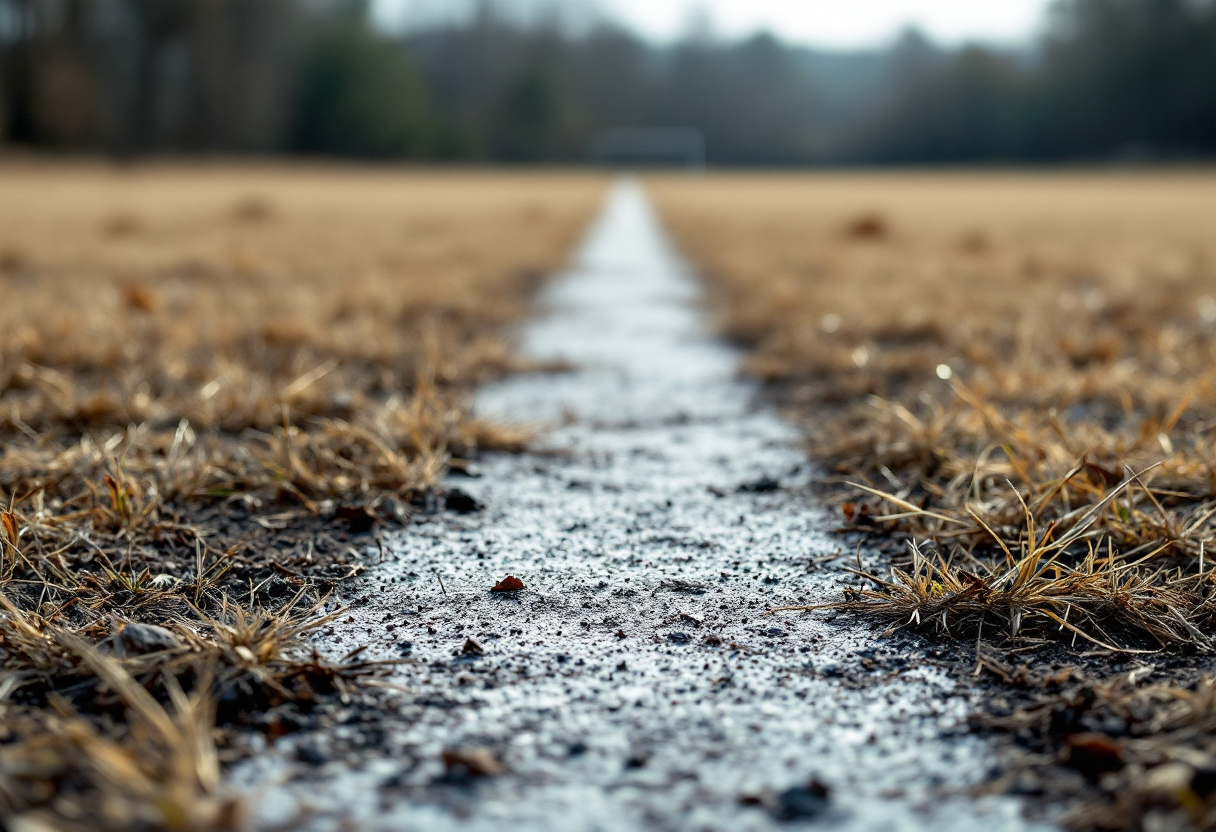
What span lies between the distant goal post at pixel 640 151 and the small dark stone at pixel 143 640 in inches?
2712

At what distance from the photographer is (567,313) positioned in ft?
19.1

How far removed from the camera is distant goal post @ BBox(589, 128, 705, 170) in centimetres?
6838

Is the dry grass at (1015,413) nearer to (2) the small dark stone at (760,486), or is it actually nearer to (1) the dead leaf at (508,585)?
(2) the small dark stone at (760,486)

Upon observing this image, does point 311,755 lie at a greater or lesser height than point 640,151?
lesser

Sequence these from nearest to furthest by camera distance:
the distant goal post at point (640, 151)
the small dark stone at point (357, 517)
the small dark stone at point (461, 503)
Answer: the small dark stone at point (357, 517) < the small dark stone at point (461, 503) < the distant goal post at point (640, 151)

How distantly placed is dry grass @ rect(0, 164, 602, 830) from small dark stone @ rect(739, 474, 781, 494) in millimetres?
717

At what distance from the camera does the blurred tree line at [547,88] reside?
36438 millimetres

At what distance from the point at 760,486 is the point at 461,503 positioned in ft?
2.54

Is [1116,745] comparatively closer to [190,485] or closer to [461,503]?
[461,503]

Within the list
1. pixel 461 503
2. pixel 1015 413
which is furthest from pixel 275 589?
pixel 1015 413

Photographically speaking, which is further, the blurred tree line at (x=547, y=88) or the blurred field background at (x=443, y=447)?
the blurred tree line at (x=547, y=88)

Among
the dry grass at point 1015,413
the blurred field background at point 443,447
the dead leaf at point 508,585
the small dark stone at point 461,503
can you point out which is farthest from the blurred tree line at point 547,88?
the dead leaf at point 508,585

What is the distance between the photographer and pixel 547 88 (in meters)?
64.1

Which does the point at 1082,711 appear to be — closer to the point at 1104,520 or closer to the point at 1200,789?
the point at 1200,789
